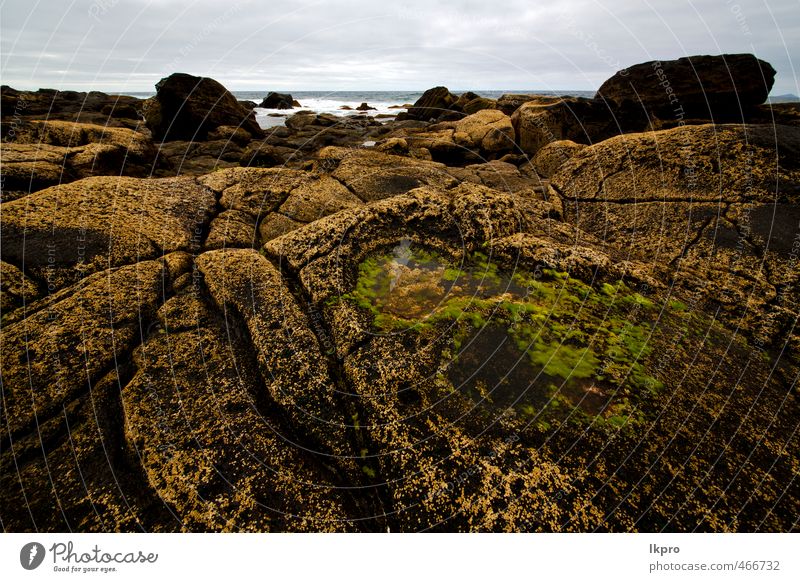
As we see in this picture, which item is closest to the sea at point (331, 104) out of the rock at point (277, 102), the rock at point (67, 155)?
the rock at point (277, 102)

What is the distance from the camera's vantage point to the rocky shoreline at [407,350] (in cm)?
243

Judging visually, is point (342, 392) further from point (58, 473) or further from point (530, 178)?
point (530, 178)

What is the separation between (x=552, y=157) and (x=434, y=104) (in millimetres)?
33862

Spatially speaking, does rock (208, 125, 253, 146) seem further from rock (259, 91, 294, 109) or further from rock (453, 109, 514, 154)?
rock (259, 91, 294, 109)

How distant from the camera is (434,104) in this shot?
3822cm

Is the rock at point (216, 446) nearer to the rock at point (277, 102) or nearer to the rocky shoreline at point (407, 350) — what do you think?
the rocky shoreline at point (407, 350)

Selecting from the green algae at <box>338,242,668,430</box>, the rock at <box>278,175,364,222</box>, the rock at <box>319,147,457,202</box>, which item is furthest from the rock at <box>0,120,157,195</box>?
the green algae at <box>338,242,668,430</box>

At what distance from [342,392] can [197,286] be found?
7.43ft

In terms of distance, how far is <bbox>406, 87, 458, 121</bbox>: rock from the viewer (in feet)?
121

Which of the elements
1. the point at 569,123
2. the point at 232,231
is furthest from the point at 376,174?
the point at 569,123

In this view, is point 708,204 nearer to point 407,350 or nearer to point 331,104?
point 407,350

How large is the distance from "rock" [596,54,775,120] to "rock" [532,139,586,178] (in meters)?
8.81

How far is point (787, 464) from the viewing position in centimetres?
254

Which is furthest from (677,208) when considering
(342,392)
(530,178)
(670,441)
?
(342,392)
